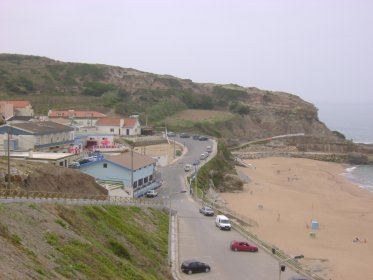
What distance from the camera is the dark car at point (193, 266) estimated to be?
2242 cm

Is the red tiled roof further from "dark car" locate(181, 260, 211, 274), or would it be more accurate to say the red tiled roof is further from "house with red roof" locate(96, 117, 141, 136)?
"dark car" locate(181, 260, 211, 274)

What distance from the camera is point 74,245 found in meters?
17.0

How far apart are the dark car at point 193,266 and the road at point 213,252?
0.81 ft

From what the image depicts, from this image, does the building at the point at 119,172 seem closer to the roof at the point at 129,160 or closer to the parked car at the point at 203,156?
the roof at the point at 129,160

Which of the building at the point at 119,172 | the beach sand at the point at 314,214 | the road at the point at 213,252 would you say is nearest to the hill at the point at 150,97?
the beach sand at the point at 314,214

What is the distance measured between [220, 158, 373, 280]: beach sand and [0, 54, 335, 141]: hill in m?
34.5

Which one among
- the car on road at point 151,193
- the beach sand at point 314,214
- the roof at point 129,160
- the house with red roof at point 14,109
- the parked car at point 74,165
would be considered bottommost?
the beach sand at point 314,214

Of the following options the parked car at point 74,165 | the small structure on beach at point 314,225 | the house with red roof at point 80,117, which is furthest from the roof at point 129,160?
the house with red roof at point 80,117

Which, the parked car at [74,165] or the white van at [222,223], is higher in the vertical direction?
the parked car at [74,165]

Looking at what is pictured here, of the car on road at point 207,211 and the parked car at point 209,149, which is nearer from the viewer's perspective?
the car on road at point 207,211

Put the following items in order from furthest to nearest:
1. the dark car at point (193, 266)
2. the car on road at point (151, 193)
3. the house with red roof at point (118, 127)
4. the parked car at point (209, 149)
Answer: the house with red roof at point (118, 127)
the parked car at point (209, 149)
the car on road at point (151, 193)
the dark car at point (193, 266)

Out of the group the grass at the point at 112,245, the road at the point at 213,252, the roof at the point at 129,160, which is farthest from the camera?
the roof at the point at 129,160

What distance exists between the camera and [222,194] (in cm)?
5225

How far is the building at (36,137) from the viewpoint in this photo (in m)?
45.1
